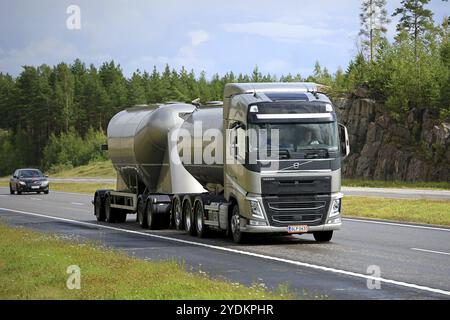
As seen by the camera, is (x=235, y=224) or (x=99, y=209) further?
(x=99, y=209)

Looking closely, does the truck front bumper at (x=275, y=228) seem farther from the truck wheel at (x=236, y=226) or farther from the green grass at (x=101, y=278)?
the green grass at (x=101, y=278)

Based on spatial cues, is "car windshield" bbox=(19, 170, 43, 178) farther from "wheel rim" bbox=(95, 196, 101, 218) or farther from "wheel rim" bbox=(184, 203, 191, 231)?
"wheel rim" bbox=(184, 203, 191, 231)

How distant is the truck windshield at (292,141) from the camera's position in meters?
21.4

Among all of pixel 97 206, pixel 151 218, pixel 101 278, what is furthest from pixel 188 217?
pixel 101 278

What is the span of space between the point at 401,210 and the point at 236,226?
1341cm

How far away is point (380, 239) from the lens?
23.5 metres

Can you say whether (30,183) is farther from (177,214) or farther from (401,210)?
(177,214)

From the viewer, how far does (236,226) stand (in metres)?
22.6

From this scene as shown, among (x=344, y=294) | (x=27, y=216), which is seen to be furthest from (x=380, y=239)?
(x=27, y=216)

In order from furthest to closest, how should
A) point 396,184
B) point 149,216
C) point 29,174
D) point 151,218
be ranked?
point 396,184, point 29,174, point 149,216, point 151,218

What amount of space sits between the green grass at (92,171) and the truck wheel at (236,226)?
293ft
